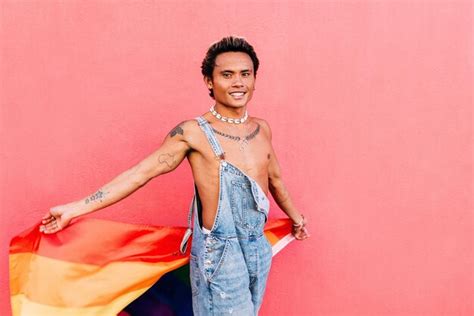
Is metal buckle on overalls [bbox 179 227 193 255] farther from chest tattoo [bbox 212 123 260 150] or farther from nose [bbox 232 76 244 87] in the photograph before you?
nose [bbox 232 76 244 87]

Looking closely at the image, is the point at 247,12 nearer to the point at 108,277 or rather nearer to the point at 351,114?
the point at 351,114

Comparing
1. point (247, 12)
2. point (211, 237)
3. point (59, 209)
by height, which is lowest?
point (211, 237)

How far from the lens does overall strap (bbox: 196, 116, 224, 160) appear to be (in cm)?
219

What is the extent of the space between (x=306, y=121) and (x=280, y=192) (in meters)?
0.52

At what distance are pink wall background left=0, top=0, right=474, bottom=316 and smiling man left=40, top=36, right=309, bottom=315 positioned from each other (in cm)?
60

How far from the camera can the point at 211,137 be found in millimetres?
2203

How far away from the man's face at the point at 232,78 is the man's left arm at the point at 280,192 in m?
0.28

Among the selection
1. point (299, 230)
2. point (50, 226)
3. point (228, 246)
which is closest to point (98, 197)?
point (50, 226)

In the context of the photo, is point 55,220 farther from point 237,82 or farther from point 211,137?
point 237,82

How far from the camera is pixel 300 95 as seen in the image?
9.59ft

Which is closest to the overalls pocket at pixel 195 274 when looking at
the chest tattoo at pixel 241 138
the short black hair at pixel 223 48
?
the chest tattoo at pixel 241 138

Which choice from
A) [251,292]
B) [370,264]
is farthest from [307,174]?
[251,292]

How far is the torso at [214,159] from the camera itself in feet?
7.18

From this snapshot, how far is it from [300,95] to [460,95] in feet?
2.90
